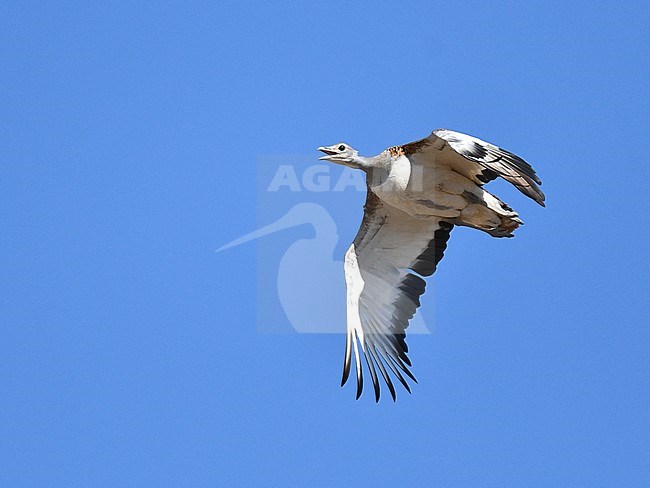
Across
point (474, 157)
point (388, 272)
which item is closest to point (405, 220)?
point (388, 272)

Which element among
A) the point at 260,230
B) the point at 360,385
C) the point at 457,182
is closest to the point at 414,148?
the point at 457,182

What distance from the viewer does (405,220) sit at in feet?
57.1

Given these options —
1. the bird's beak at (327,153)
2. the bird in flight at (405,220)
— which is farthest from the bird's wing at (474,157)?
the bird's beak at (327,153)

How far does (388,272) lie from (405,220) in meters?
0.88

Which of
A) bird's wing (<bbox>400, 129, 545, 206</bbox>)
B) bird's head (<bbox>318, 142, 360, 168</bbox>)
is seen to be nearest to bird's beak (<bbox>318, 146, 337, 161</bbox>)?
bird's head (<bbox>318, 142, 360, 168</bbox>)

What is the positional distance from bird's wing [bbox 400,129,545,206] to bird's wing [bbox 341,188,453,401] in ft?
4.46

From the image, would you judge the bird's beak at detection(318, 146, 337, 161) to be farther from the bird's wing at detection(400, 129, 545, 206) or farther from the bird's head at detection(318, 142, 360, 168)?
the bird's wing at detection(400, 129, 545, 206)

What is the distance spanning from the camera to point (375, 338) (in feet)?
56.1

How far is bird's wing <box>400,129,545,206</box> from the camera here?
1488 cm

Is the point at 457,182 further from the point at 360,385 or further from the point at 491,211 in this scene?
the point at 360,385

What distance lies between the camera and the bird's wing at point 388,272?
17109mm

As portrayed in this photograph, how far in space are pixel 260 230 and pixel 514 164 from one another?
6.22 metres

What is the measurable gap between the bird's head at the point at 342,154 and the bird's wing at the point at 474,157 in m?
0.84

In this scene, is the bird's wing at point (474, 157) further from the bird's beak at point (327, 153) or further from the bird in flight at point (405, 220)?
the bird's beak at point (327, 153)
